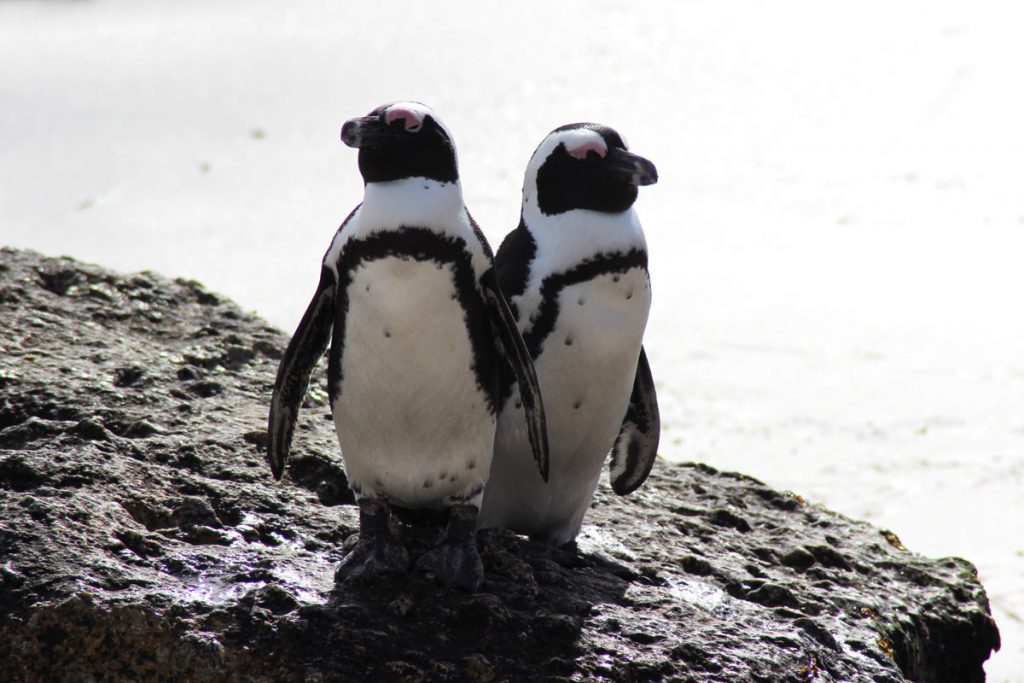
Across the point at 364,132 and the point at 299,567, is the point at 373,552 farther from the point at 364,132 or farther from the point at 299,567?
Answer: the point at 364,132

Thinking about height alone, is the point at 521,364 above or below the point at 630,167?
below

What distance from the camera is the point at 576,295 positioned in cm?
246

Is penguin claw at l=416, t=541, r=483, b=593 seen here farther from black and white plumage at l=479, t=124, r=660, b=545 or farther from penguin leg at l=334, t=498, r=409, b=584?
black and white plumage at l=479, t=124, r=660, b=545

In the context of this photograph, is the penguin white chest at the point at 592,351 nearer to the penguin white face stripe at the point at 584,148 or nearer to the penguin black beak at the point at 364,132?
the penguin white face stripe at the point at 584,148

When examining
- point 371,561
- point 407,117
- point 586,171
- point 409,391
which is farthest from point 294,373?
point 586,171

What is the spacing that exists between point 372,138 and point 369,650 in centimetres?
75

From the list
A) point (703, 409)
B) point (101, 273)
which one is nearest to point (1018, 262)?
point (703, 409)

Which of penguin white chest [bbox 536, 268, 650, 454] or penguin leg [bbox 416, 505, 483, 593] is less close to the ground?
penguin white chest [bbox 536, 268, 650, 454]

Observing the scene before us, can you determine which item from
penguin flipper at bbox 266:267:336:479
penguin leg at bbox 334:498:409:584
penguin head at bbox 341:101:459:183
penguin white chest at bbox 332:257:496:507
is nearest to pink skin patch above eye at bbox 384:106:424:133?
penguin head at bbox 341:101:459:183

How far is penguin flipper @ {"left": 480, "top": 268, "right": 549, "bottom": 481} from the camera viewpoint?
2.25m

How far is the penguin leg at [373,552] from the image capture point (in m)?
2.21

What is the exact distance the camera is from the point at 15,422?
2674mm

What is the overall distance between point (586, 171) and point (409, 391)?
518mm

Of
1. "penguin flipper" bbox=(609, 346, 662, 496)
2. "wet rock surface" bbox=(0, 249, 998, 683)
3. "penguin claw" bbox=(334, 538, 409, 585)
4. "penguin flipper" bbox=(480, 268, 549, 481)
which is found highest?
"penguin flipper" bbox=(480, 268, 549, 481)
